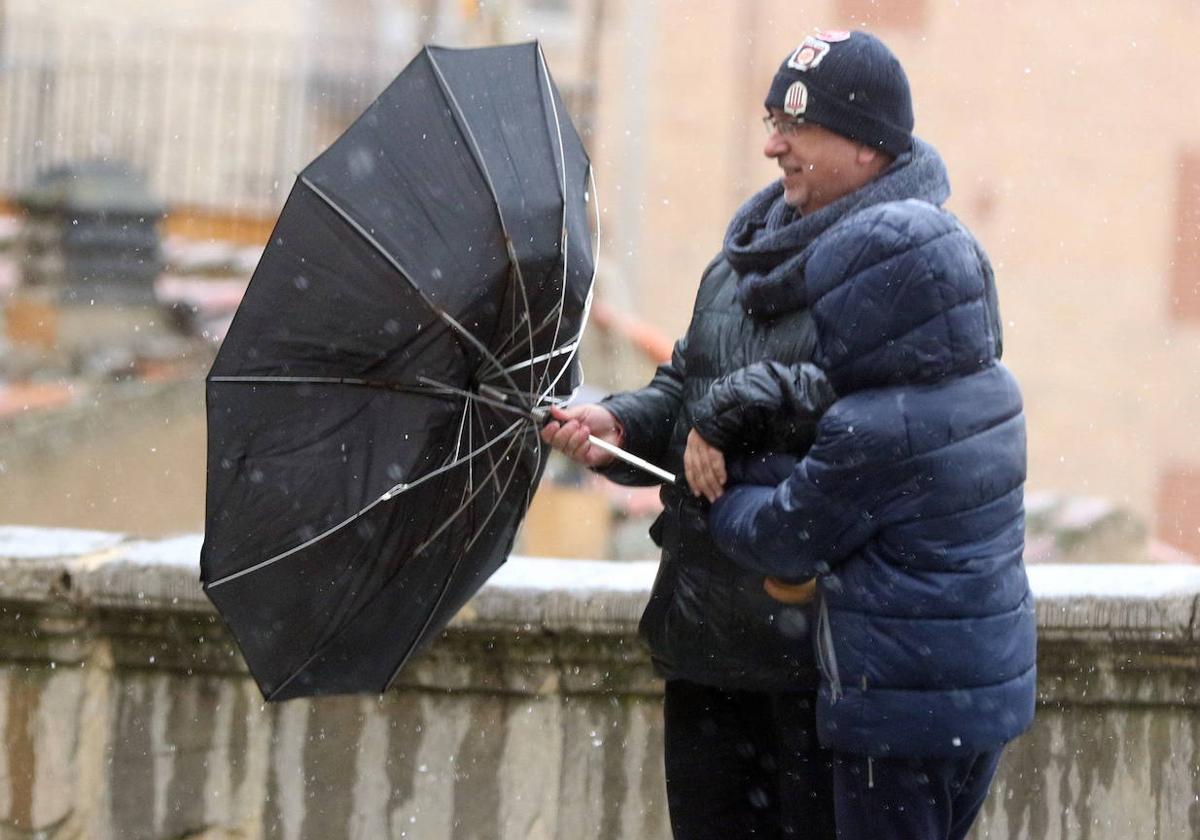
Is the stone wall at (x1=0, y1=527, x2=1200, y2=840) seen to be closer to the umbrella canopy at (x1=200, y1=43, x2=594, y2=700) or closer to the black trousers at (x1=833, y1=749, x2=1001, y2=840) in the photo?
the umbrella canopy at (x1=200, y1=43, x2=594, y2=700)

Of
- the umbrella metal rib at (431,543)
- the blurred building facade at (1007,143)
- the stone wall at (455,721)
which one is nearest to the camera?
the umbrella metal rib at (431,543)

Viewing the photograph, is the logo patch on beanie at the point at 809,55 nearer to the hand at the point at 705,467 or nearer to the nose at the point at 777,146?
the nose at the point at 777,146

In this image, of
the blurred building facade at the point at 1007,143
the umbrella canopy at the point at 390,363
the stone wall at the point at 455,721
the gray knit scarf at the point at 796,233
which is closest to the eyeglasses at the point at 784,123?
the gray knit scarf at the point at 796,233

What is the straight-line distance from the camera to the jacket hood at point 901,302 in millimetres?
2605

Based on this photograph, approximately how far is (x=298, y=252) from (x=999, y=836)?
1.83 metres

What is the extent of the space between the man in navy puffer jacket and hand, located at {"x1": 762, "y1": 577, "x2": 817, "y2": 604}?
125 mm

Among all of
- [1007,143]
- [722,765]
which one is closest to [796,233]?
[722,765]

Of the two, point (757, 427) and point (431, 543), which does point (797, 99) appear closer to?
point (757, 427)

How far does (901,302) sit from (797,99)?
417 mm

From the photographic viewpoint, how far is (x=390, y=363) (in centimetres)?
283

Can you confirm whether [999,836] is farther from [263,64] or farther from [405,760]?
[263,64]

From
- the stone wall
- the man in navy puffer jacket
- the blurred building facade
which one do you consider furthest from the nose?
the blurred building facade

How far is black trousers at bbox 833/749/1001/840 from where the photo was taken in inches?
106

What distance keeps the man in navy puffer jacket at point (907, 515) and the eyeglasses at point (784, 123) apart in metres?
0.25
